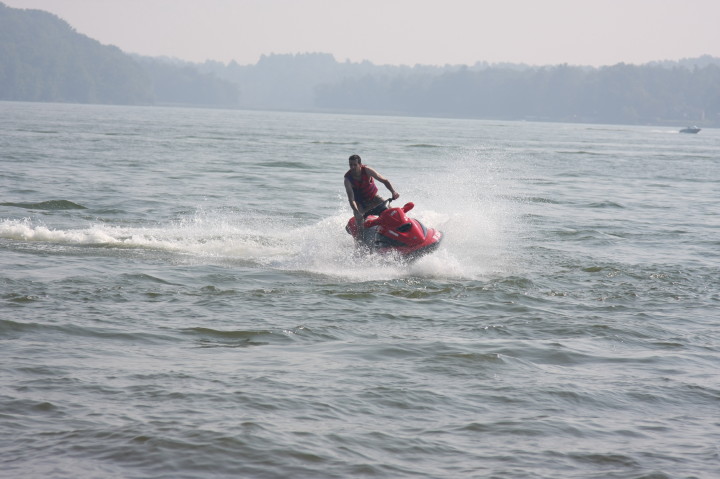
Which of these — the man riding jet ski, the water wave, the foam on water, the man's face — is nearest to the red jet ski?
the man riding jet ski

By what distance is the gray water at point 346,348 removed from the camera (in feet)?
20.1

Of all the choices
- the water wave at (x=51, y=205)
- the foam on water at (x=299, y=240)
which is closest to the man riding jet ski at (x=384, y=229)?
the foam on water at (x=299, y=240)

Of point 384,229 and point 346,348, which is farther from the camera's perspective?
point 384,229

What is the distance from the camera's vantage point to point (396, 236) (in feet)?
41.4

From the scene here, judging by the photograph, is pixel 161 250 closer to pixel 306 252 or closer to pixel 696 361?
pixel 306 252

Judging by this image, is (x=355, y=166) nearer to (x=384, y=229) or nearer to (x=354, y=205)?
(x=354, y=205)

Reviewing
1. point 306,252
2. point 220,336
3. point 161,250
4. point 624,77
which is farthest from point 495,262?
point 624,77

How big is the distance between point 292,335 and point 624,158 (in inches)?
1666

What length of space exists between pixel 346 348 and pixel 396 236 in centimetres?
426

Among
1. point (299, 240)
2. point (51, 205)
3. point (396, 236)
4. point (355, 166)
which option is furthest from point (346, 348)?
point (51, 205)

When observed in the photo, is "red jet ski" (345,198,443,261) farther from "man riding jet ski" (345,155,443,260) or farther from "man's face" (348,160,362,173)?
"man's face" (348,160,362,173)

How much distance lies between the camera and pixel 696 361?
8.52 m

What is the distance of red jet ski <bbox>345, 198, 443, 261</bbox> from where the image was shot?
12633mm

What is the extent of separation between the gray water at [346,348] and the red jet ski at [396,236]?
185 millimetres
